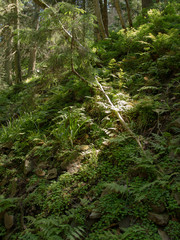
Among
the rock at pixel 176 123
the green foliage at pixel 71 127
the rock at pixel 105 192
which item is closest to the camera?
the rock at pixel 105 192

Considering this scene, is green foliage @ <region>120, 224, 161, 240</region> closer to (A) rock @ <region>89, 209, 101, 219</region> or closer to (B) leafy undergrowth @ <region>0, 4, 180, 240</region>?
(B) leafy undergrowth @ <region>0, 4, 180, 240</region>

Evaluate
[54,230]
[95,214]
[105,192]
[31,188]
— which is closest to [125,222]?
[95,214]

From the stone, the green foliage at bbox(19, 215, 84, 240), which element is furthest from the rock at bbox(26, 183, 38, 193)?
the green foliage at bbox(19, 215, 84, 240)

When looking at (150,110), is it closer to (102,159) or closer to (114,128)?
(114,128)

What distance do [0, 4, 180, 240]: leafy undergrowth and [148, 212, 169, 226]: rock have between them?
0.01 meters

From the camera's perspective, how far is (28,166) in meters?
3.95

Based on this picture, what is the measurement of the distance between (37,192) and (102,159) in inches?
52.3

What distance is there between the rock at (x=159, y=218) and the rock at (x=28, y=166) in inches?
103

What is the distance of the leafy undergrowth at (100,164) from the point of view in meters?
2.38

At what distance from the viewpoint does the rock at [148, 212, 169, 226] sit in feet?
7.22

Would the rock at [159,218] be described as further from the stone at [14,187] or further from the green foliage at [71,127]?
the stone at [14,187]

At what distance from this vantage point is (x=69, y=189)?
10.1ft

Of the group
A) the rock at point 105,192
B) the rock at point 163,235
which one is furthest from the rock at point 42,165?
the rock at point 163,235

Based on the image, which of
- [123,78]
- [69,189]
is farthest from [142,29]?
[69,189]
